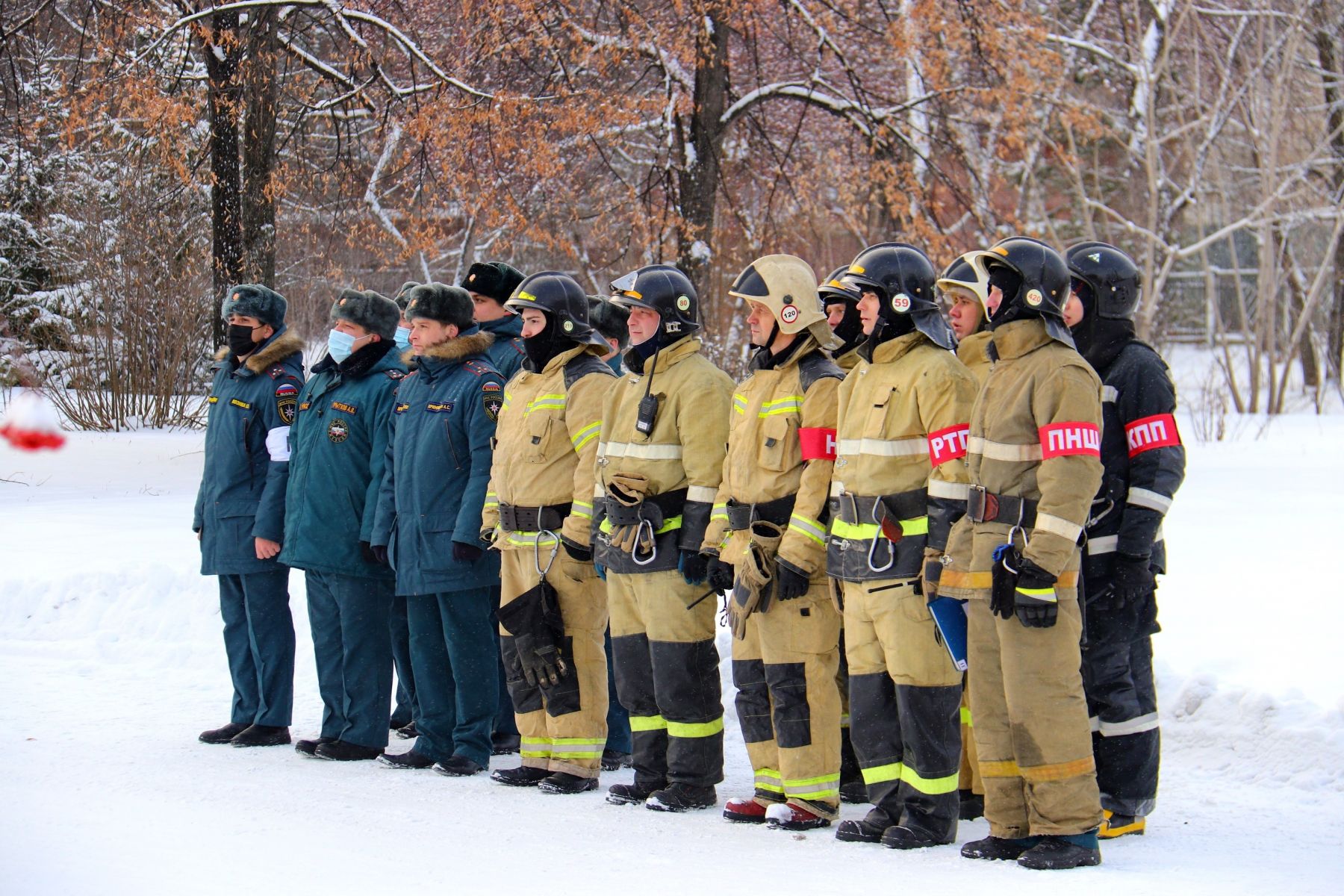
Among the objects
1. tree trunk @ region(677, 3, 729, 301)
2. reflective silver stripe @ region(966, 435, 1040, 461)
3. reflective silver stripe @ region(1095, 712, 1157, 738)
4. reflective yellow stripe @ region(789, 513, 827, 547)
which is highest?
tree trunk @ region(677, 3, 729, 301)

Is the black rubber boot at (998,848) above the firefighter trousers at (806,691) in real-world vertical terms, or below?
below

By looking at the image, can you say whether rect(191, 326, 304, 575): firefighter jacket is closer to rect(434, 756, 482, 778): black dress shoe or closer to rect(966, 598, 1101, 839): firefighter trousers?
rect(434, 756, 482, 778): black dress shoe

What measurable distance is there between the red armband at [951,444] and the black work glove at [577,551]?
1.86 m

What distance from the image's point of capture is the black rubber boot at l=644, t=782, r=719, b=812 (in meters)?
6.34

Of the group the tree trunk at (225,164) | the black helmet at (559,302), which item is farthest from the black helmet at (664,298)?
the tree trunk at (225,164)

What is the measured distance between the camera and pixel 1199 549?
1091cm

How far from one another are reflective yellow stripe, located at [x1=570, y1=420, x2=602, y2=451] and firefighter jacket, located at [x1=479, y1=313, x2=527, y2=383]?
1.00m

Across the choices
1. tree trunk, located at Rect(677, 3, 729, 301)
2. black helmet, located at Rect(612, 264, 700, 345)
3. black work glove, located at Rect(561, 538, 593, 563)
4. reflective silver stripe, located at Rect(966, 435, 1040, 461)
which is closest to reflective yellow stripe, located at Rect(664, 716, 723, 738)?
black work glove, located at Rect(561, 538, 593, 563)

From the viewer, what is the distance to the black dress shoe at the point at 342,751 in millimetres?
7398

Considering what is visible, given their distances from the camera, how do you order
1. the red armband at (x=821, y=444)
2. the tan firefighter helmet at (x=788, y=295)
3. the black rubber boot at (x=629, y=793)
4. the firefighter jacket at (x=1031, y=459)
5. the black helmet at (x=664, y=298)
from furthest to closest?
1. the black helmet at (x=664, y=298)
2. the black rubber boot at (x=629, y=793)
3. the tan firefighter helmet at (x=788, y=295)
4. the red armband at (x=821, y=444)
5. the firefighter jacket at (x=1031, y=459)

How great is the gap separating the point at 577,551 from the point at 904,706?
6.02ft

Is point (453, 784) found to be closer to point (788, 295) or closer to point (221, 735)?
point (221, 735)

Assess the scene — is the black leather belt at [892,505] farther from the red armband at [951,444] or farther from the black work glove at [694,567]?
the black work glove at [694,567]

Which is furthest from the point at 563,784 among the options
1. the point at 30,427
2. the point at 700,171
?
the point at 700,171
